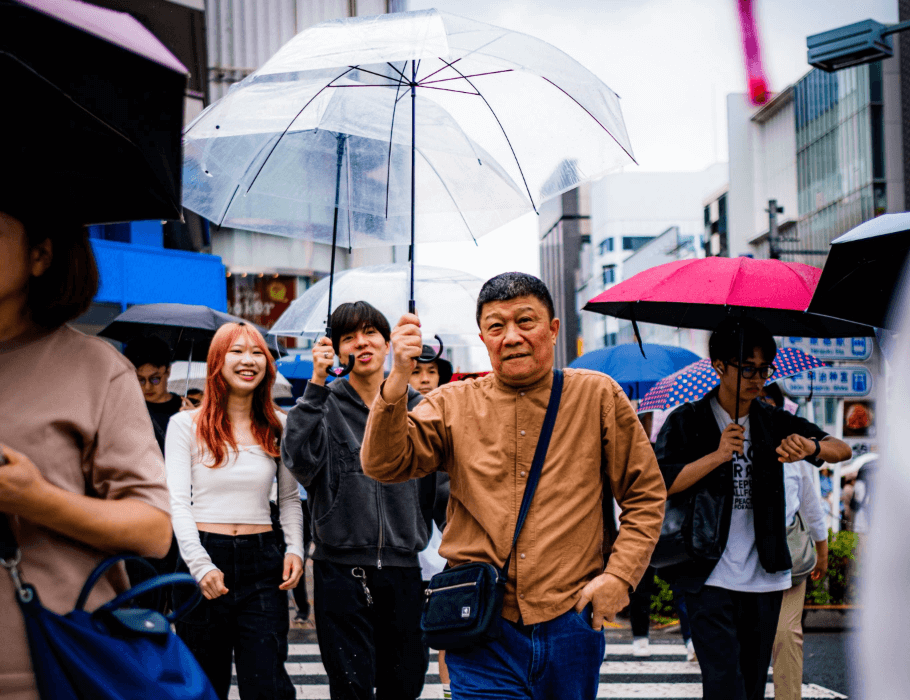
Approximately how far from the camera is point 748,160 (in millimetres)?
51500

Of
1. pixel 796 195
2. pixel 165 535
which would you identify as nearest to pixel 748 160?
pixel 796 195

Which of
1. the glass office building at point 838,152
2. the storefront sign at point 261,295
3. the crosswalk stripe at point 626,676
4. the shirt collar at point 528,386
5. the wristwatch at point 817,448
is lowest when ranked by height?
the crosswalk stripe at point 626,676

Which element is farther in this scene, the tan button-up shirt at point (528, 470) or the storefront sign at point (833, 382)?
the storefront sign at point (833, 382)

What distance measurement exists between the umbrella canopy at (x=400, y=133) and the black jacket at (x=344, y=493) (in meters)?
1.13

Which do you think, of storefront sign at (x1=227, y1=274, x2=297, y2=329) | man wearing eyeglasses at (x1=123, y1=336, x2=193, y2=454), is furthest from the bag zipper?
storefront sign at (x1=227, y1=274, x2=297, y2=329)

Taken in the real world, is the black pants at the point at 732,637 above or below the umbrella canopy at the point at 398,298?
below

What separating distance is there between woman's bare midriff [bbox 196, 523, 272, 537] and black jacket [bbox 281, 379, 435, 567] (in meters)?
0.31

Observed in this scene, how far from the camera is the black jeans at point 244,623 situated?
479cm

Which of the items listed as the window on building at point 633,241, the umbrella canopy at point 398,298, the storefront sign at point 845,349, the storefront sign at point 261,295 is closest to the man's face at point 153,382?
the umbrella canopy at point 398,298

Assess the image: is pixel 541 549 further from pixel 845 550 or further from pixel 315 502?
pixel 845 550

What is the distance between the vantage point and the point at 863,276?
4902mm

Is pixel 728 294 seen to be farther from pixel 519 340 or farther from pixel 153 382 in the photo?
pixel 153 382

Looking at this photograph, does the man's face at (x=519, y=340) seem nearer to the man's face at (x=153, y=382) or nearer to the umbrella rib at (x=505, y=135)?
the umbrella rib at (x=505, y=135)

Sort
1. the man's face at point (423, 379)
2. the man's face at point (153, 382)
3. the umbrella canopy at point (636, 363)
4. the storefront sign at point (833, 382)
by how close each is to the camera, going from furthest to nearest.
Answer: the storefront sign at point (833, 382) < the umbrella canopy at point (636, 363) < the man's face at point (423, 379) < the man's face at point (153, 382)
